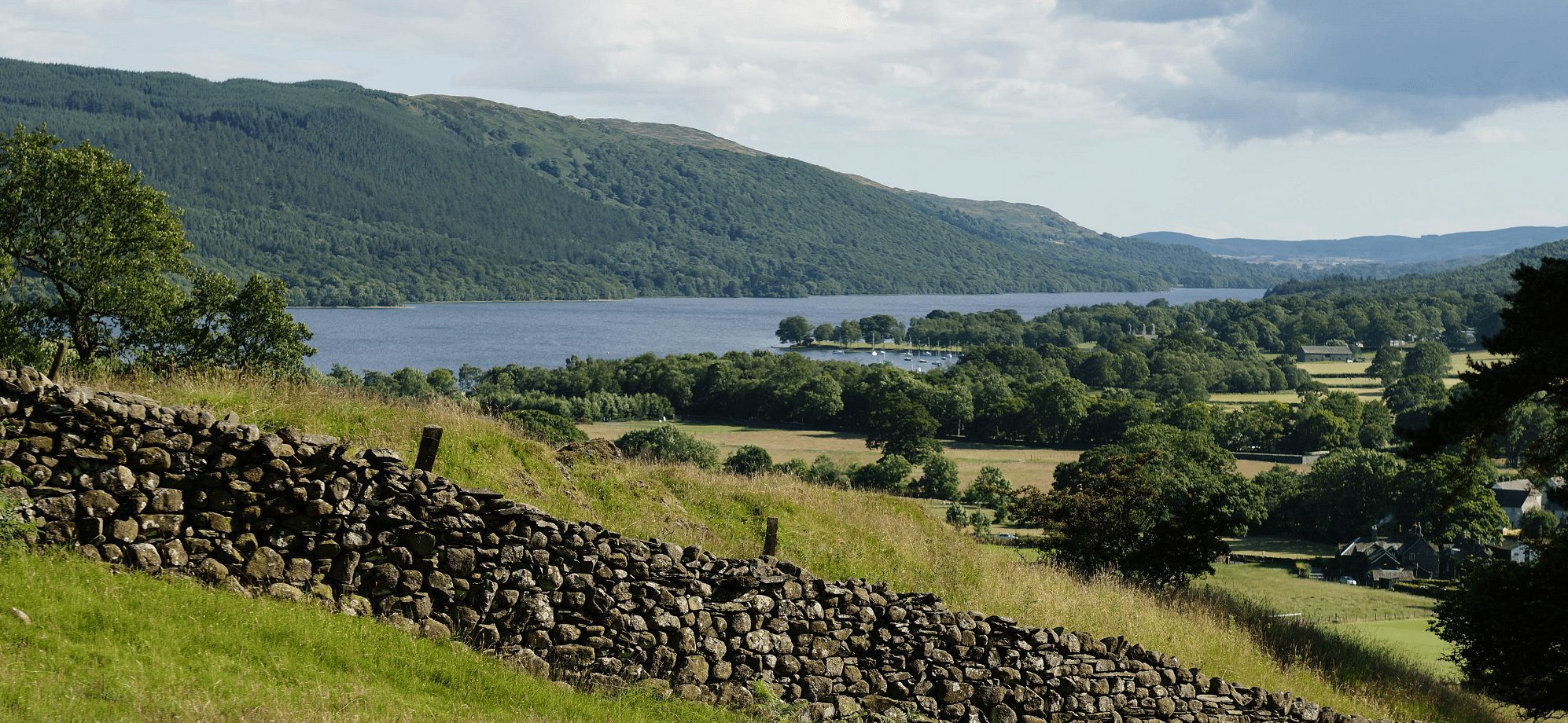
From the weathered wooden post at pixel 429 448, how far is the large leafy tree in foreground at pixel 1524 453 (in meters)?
16.3

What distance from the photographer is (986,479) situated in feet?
245

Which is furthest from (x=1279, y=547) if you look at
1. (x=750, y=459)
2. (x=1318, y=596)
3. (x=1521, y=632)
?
(x=1521, y=632)

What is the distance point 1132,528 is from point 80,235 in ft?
98.5

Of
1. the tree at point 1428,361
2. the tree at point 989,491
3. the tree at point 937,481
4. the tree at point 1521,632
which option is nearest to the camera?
the tree at point 1521,632

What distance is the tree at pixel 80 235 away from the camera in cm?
2544

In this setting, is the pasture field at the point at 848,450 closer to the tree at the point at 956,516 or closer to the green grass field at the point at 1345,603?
the green grass field at the point at 1345,603

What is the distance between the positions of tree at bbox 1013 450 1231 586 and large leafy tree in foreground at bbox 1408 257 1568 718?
650 centimetres

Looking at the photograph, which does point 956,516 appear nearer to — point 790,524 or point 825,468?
point 825,468

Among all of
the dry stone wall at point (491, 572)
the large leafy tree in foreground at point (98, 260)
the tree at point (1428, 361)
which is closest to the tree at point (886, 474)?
the large leafy tree in foreground at point (98, 260)

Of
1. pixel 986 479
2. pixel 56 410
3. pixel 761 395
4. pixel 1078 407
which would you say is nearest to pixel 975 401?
pixel 1078 407

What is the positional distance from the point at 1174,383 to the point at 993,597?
147 metres

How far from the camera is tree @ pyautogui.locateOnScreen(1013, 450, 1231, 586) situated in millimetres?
27312

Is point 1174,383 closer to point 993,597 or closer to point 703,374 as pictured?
point 703,374

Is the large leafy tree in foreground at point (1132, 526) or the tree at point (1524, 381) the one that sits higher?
the tree at point (1524, 381)
